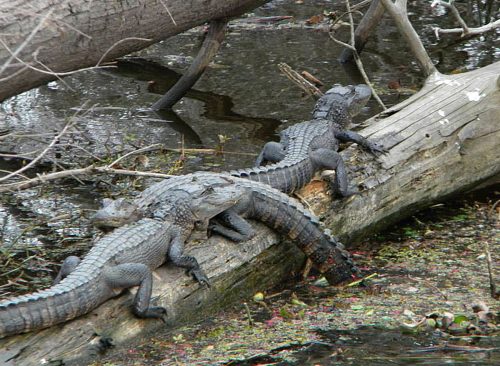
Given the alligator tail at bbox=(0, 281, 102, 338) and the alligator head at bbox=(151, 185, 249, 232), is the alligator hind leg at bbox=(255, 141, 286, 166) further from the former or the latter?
the alligator tail at bbox=(0, 281, 102, 338)

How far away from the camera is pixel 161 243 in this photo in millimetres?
5062

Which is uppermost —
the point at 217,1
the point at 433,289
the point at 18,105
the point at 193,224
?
the point at 217,1

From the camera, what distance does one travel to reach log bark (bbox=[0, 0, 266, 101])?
20.4 ft

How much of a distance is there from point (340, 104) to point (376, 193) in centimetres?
127

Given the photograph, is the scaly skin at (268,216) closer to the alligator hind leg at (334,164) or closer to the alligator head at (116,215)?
the alligator head at (116,215)

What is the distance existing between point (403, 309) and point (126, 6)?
336 cm

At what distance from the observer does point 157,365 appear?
450cm

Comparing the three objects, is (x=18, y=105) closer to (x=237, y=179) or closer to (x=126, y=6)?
(x=126, y=6)

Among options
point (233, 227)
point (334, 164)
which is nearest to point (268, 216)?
point (233, 227)

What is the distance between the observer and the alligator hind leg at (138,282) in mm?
4660

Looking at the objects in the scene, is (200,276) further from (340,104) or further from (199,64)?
(199,64)

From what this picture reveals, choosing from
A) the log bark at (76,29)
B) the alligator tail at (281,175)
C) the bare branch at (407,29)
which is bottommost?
the alligator tail at (281,175)

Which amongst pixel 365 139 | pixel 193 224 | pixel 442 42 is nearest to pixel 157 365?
pixel 193 224

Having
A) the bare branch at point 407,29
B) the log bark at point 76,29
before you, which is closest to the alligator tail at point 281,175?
the log bark at point 76,29
